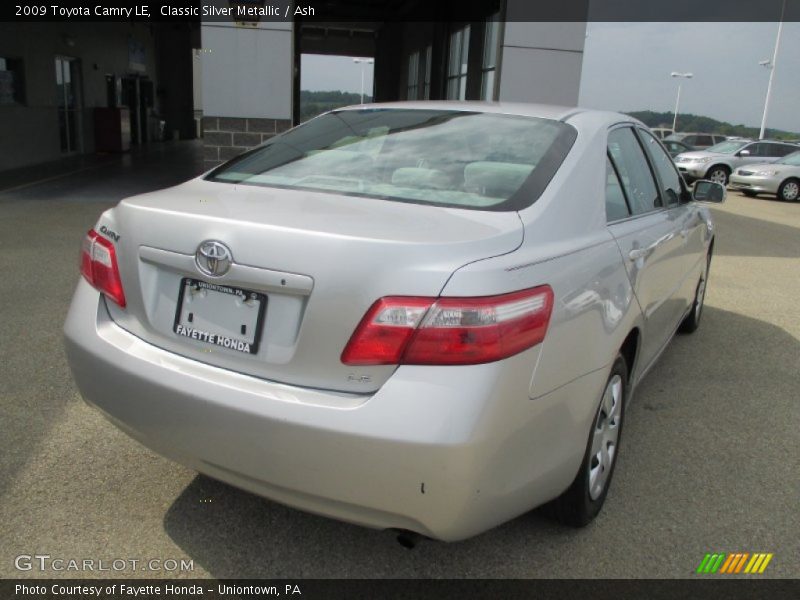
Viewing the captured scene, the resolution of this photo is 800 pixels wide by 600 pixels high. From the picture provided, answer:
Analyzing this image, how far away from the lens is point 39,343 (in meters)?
4.39

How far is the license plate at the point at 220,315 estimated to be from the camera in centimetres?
210

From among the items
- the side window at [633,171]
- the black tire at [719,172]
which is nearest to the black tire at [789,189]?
the black tire at [719,172]

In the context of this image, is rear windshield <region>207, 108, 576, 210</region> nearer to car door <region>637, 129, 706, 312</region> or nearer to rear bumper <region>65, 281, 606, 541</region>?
rear bumper <region>65, 281, 606, 541</region>

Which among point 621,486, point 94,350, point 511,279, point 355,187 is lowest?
point 621,486

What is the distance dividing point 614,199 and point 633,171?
51cm

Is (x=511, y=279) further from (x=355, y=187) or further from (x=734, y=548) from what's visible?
(x=734, y=548)

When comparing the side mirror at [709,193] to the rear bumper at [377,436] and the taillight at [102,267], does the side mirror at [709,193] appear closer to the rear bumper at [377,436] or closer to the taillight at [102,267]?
the rear bumper at [377,436]

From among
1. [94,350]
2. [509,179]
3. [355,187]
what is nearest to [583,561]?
[509,179]

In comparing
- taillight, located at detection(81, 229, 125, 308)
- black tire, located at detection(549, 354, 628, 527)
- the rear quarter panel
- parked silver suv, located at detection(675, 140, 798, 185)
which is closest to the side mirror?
the rear quarter panel

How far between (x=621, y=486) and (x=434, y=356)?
1.60 metres

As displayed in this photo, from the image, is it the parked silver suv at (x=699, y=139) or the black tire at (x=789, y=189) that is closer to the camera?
the black tire at (x=789, y=189)

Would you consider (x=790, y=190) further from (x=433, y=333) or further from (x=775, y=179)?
(x=433, y=333)

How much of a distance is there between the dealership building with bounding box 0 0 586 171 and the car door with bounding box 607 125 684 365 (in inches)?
250

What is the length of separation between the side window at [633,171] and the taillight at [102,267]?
6.72 feet
